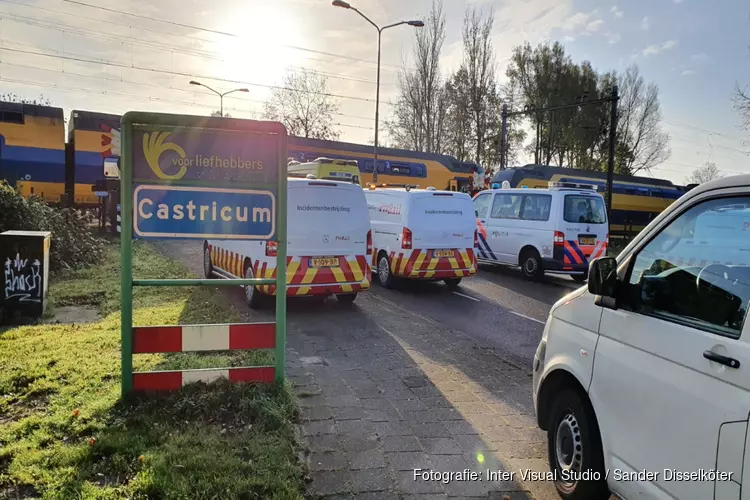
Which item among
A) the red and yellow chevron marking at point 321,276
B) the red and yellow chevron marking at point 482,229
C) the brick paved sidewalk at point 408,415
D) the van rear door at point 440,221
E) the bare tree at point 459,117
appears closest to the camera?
the brick paved sidewalk at point 408,415

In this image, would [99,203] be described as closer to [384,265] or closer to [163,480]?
[384,265]

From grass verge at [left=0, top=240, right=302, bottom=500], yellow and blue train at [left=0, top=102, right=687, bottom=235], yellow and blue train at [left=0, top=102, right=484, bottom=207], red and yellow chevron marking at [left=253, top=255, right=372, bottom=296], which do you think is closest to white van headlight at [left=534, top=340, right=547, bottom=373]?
grass verge at [left=0, top=240, right=302, bottom=500]

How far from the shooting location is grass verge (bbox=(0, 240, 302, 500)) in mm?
3227

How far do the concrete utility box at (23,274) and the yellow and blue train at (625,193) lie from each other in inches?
951

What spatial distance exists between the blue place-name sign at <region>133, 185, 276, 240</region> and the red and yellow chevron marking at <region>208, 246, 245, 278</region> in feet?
13.6

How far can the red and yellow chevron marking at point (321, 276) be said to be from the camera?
8305 millimetres

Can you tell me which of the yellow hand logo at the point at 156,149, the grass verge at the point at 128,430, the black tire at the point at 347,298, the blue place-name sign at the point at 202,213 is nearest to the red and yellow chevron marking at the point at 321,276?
the black tire at the point at 347,298

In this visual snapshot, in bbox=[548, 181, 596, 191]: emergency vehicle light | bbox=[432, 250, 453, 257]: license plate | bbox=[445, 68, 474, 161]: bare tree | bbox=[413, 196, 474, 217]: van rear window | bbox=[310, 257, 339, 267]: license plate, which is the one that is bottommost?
bbox=[310, 257, 339, 267]: license plate

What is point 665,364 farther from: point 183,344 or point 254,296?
point 254,296

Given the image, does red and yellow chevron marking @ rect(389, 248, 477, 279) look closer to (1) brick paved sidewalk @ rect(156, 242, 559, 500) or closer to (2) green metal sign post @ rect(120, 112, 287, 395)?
(1) brick paved sidewalk @ rect(156, 242, 559, 500)

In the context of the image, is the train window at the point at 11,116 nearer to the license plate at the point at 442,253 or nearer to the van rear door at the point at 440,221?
the van rear door at the point at 440,221

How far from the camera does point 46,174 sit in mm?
20828

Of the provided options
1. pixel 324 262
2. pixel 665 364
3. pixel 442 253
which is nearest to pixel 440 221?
pixel 442 253

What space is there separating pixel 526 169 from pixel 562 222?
652 inches
